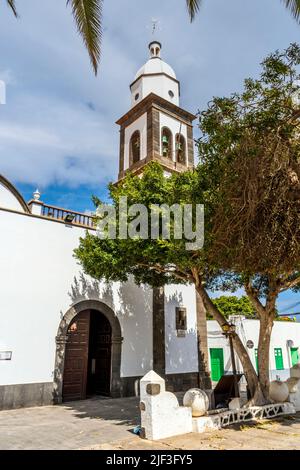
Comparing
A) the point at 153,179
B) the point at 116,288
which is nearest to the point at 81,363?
the point at 116,288

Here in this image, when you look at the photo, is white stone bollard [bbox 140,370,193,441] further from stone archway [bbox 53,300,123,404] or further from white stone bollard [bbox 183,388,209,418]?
stone archway [bbox 53,300,123,404]

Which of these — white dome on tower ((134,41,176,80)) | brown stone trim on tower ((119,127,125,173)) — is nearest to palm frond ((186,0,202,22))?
brown stone trim on tower ((119,127,125,173))

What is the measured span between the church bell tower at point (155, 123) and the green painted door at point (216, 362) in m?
10.6

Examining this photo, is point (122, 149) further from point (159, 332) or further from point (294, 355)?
point (294, 355)

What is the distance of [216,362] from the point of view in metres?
18.9

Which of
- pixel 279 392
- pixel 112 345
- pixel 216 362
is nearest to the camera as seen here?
pixel 279 392

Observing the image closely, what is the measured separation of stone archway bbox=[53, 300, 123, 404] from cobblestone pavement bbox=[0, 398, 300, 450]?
137 centimetres

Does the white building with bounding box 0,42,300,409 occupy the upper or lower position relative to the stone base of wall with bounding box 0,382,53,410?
upper

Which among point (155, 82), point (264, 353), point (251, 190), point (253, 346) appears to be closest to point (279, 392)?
point (264, 353)

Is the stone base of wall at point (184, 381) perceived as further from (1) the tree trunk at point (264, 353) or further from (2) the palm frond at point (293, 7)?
(2) the palm frond at point (293, 7)

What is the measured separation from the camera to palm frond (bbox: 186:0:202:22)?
4.97m

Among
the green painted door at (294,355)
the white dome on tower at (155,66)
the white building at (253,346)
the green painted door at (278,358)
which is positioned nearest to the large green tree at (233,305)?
the green painted door at (294,355)

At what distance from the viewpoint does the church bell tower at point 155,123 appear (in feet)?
49.5

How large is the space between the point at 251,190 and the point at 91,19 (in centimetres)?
363
